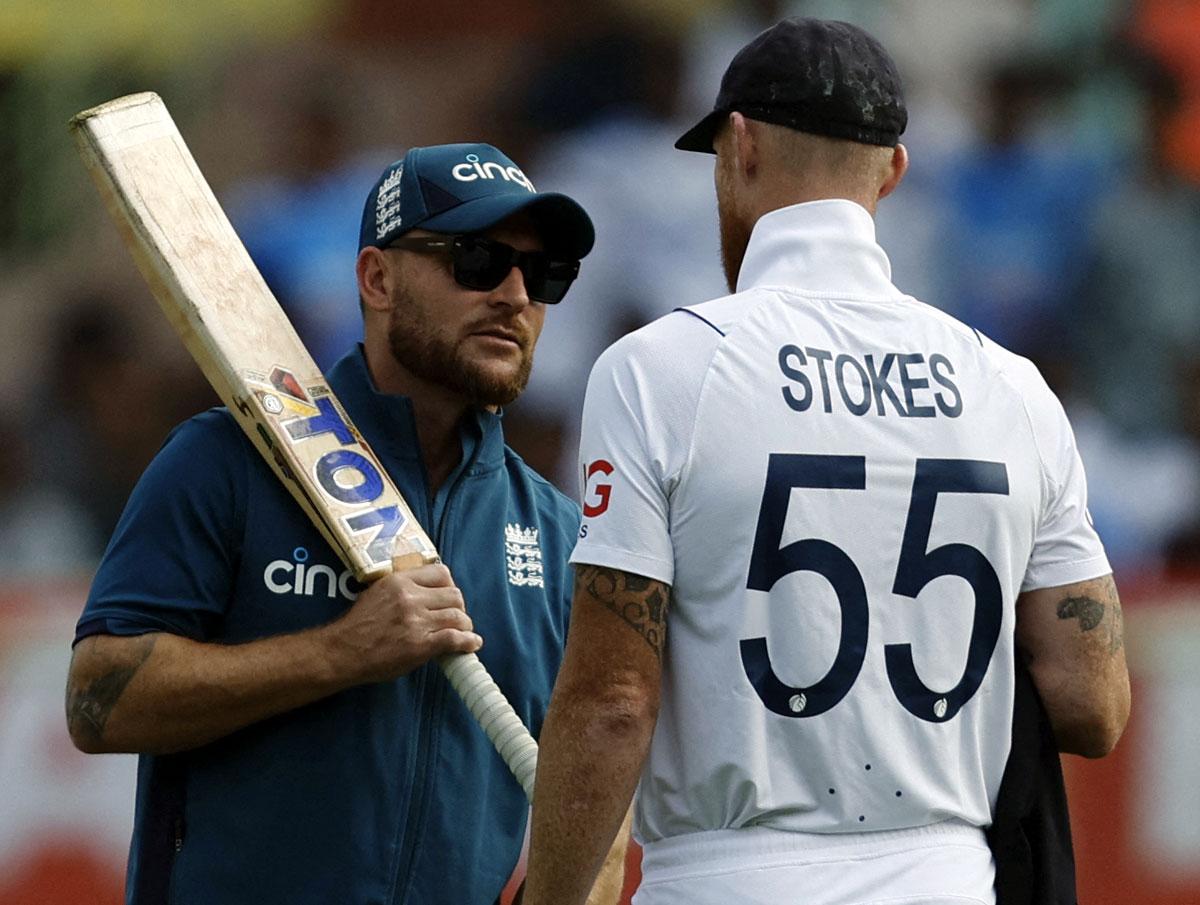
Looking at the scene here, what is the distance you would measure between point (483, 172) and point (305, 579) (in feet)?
2.58

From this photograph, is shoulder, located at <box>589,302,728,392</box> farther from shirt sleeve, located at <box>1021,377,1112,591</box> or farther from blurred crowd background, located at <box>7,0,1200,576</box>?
blurred crowd background, located at <box>7,0,1200,576</box>

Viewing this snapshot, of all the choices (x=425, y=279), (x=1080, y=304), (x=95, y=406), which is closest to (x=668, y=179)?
(x=1080, y=304)

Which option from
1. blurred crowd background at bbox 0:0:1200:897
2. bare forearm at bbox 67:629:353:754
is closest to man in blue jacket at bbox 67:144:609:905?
bare forearm at bbox 67:629:353:754

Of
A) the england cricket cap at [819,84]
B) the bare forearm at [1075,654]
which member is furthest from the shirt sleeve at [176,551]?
the bare forearm at [1075,654]

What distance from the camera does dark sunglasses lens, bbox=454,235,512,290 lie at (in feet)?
10.2

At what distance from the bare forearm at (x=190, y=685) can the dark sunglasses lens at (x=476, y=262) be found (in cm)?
68

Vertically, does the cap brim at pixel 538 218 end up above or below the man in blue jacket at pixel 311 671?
above

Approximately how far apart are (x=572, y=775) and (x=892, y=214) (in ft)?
17.2

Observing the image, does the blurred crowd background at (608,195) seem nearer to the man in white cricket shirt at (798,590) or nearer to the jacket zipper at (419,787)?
the jacket zipper at (419,787)

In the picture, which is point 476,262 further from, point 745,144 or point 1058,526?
point 1058,526

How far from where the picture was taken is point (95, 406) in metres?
7.13

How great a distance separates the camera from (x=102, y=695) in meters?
2.81

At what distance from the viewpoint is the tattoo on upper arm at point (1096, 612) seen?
100 inches

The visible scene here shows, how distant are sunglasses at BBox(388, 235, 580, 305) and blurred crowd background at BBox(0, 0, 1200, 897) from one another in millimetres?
3662
